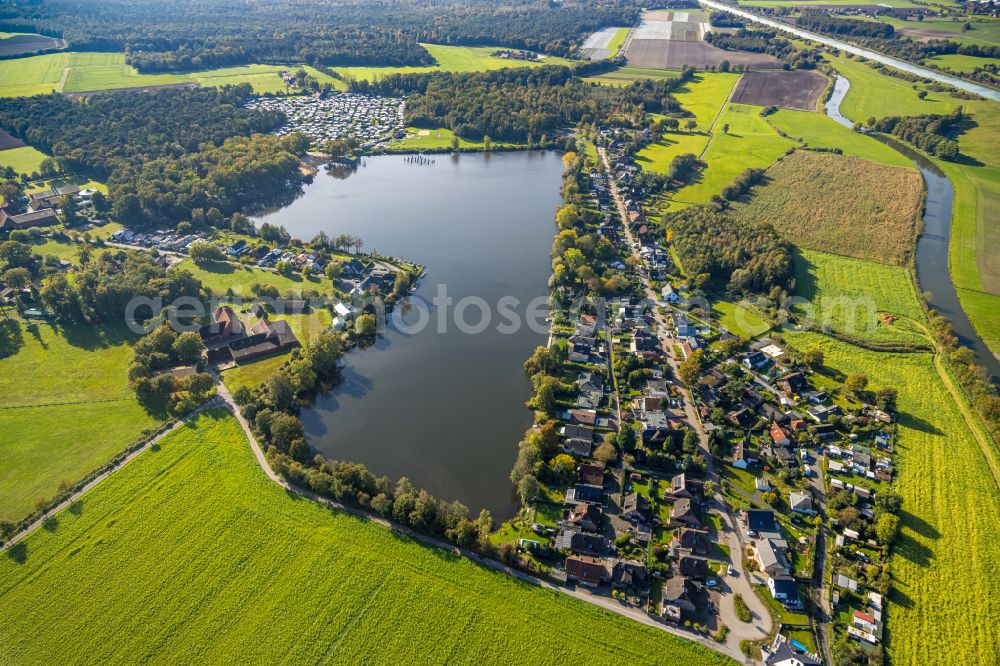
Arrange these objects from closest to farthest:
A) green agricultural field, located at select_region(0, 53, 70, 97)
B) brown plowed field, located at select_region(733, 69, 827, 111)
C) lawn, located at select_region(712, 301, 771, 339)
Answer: lawn, located at select_region(712, 301, 771, 339), green agricultural field, located at select_region(0, 53, 70, 97), brown plowed field, located at select_region(733, 69, 827, 111)

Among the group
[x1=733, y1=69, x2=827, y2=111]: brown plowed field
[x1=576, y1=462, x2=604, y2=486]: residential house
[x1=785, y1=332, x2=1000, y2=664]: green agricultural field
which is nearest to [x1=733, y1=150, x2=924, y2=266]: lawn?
[x1=785, y1=332, x2=1000, y2=664]: green agricultural field

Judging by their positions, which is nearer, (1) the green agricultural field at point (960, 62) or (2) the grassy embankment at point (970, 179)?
(2) the grassy embankment at point (970, 179)

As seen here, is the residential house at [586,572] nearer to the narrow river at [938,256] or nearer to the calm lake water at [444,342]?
the calm lake water at [444,342]

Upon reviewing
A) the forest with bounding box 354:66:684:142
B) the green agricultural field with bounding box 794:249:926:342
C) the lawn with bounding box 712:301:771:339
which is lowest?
the lawn with bounding box 712:301:771:339

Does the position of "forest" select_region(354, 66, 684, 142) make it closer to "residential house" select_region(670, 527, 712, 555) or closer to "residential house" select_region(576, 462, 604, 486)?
"residential house" select_region(576, 462, 604, 486)

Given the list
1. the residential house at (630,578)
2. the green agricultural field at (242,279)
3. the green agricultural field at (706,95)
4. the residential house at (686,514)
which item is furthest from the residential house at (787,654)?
the green agricultural field at (706,95)
